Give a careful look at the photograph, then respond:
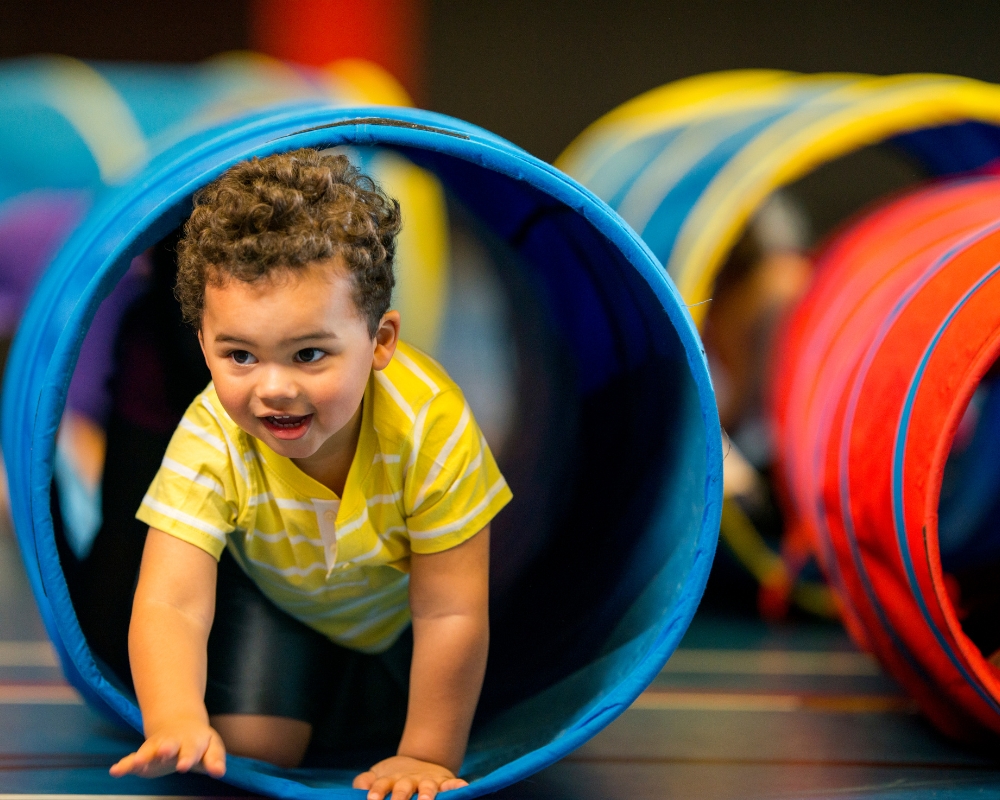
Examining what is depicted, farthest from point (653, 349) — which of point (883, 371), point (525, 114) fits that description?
point (525, 114)

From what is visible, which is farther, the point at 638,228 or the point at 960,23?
the point at 960,23

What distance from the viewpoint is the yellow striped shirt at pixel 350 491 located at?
1195 mm

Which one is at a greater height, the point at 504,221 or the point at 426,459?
the point at 504,221

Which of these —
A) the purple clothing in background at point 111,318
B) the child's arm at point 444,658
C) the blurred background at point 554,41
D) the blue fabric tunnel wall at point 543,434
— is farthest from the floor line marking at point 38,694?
the blurred background at point 554,41

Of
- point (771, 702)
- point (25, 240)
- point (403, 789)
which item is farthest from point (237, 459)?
point (25, 240)

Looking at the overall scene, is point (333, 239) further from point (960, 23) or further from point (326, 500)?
point (960, 23)

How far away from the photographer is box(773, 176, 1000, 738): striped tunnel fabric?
1.26 meters

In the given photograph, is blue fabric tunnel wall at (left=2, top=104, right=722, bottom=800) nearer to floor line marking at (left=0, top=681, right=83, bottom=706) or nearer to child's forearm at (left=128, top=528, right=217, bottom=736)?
child's forearm at (left=128, top=528, right=217, bottom=736)

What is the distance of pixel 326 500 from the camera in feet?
4.04

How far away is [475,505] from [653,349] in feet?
1.06

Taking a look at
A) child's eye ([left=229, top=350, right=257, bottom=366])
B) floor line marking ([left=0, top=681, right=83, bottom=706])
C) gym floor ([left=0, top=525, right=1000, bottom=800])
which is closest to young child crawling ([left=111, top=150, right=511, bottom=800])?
child's eye ([left=229, top=350, right=257, bottom=366])

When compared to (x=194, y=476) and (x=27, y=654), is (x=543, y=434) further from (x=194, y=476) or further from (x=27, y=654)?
(x=27, y=654)

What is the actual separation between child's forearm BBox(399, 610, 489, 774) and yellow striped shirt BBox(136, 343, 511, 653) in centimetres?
9

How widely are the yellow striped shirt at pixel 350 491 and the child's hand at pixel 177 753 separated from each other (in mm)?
212
